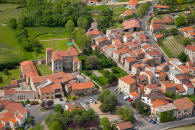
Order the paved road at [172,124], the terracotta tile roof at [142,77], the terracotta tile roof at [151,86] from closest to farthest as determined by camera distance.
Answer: the paved road at [172,124], the terracotta tile roof at [151,86], the terracotta tile roof at [142,77]

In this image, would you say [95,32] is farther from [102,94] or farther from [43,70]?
[102,94]

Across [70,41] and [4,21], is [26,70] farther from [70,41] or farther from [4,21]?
[4,21]

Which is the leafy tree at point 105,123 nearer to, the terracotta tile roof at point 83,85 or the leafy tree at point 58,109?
the leafy tree at point 58,109

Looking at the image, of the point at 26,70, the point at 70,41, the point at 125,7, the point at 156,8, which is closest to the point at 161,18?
the point at 156,8

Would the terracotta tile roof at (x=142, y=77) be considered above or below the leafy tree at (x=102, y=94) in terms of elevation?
above

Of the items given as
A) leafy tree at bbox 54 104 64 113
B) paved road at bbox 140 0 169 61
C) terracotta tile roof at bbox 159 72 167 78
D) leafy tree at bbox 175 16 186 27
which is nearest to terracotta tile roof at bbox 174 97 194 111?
terracotta tile roof at bbox 159 72 167 78

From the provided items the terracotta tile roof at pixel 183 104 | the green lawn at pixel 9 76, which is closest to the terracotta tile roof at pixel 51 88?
the green lawn at pixel 9 76

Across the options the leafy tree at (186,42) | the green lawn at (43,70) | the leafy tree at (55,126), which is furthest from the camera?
the leafy tree at (186,42)
